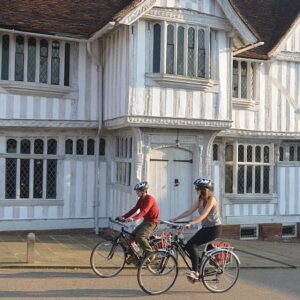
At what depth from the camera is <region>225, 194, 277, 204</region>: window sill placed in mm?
18094

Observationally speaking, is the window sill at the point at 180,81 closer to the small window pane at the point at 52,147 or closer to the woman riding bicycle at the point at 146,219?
the small window pane at the point at 52,147

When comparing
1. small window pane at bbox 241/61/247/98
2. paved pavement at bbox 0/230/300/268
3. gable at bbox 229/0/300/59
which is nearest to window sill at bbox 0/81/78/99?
paved pavement at bbox 0/230/300/268

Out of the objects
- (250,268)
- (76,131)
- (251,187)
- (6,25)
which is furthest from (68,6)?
(250,268)

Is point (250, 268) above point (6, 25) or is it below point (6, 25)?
below

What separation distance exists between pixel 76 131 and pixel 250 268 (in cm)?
675

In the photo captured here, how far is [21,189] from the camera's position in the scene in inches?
638

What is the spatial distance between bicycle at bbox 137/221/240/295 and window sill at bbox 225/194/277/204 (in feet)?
26.0

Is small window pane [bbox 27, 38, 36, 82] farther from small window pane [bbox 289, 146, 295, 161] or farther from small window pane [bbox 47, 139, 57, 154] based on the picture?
small window pane [bbox 289, 146, 295, 161]

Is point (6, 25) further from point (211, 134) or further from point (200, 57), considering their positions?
point (211, 134)

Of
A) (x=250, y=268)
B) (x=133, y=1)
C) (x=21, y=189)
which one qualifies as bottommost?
(x=250, y=268)

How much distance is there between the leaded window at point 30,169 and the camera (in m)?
16.1

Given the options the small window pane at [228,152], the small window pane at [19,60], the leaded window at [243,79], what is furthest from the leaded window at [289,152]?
the small window pane at [19,60]

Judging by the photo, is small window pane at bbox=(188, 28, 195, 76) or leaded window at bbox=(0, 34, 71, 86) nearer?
small window pane at bbox=(188, 28, 195, 76)

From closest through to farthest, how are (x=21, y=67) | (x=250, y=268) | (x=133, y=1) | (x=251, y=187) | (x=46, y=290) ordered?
(x=46, y=290), (x=250, y=268), (x=133, y=1), (x=21, y=67), (x=251, y=187)
